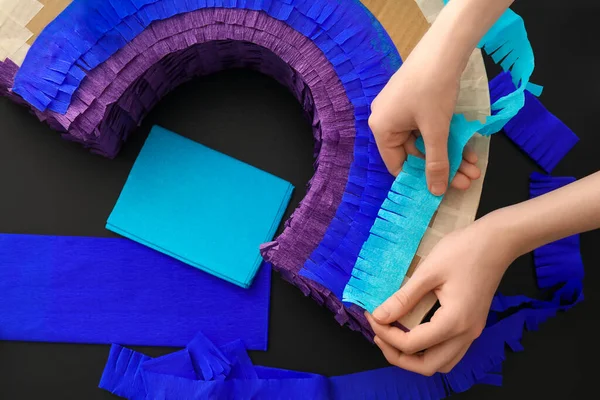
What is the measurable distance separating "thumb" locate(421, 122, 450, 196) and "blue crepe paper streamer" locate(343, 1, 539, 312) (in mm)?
27

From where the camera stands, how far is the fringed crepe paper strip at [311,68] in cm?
71

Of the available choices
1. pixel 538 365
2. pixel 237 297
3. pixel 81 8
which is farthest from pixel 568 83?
pixel 81 8

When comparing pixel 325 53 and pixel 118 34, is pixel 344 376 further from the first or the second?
pixel 118 34

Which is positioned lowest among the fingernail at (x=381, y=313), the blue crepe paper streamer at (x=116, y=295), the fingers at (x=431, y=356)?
the blue crepe paper streamer at (x=116, y=295)

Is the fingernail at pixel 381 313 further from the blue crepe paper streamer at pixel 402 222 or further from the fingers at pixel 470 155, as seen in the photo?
the fingers at pixel 470 155

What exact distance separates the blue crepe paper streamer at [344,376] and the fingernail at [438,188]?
12.9 inches

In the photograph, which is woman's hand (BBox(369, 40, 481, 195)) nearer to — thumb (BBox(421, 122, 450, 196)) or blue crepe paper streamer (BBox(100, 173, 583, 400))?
thumb (BBox(421, 122, 450, 196))

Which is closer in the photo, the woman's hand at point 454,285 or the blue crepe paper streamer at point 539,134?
the woman's hand at point 454,285

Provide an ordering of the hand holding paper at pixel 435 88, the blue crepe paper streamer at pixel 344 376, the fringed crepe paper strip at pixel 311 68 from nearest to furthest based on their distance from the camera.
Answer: the hand holding paper at pixel 435 88 → the fringed crepe paper strip at pixel 311 68 → the blue crepe paper streamer at pixel 344 376

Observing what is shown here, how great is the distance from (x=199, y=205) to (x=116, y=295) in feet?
0.70

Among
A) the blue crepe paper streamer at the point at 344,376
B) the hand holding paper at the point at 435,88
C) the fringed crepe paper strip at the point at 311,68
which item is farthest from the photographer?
the blue crepe paper streamer at the point at 344,376

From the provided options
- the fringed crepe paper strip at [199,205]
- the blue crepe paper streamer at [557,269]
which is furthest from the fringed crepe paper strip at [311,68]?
the blue crepe paper streamer at [557,269]

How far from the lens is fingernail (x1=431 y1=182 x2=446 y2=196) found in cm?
68

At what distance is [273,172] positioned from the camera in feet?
3.05
